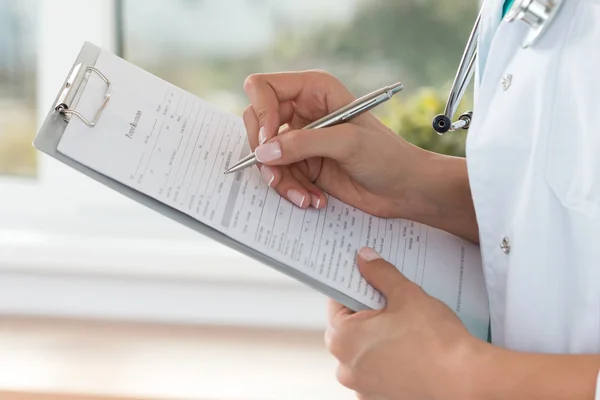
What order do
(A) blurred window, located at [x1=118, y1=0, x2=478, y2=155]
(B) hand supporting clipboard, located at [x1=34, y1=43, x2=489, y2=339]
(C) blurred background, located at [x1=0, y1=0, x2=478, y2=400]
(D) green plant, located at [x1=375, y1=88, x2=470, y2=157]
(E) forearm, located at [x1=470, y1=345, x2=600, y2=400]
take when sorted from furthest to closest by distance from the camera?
(A) blurred window, located at [x1=118, y1=0, x2=478, y2=155]
(D) green plant, located at [x1=375, y1=88, x2=470, y2=157]
(C) blurred background, located at [x1=0, y1=0, x2=478, y2=400]
(B) hand supporting clipboard, located at [x1=34, y1=43, x2=489, y2=339]
(E) forearm, located at [x1=470, y1=345, x2=600, y2=400]

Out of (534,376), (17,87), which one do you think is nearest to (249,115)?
(534,376)

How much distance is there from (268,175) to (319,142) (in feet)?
0.20

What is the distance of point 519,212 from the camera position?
2.13 ft

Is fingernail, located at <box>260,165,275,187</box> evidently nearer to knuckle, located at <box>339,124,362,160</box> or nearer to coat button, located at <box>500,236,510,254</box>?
knuckle, located at <box>339,124,362,160</box>

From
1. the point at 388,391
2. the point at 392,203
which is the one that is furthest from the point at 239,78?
the point at 388,391

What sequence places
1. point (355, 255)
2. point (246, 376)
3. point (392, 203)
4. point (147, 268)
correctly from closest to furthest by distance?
1. point (355, 255)
2. point (392, 203)
3. point (246, 376)
4. point (147, 268)

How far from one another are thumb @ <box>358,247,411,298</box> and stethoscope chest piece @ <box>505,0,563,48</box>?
0.24 meters

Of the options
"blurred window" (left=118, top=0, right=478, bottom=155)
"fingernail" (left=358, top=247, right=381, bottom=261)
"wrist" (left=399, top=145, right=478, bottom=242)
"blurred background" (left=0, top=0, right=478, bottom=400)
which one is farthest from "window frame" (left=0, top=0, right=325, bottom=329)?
"fingernail" (left=358, top=247, right=381, bottom=261)

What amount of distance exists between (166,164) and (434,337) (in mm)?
286

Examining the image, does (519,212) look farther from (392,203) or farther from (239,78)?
(239,78)

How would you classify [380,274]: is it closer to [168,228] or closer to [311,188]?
[311,188]

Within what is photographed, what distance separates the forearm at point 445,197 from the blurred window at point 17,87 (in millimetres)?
1006

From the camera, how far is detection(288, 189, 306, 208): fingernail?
77 centimetres

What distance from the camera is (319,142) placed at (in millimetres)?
772
